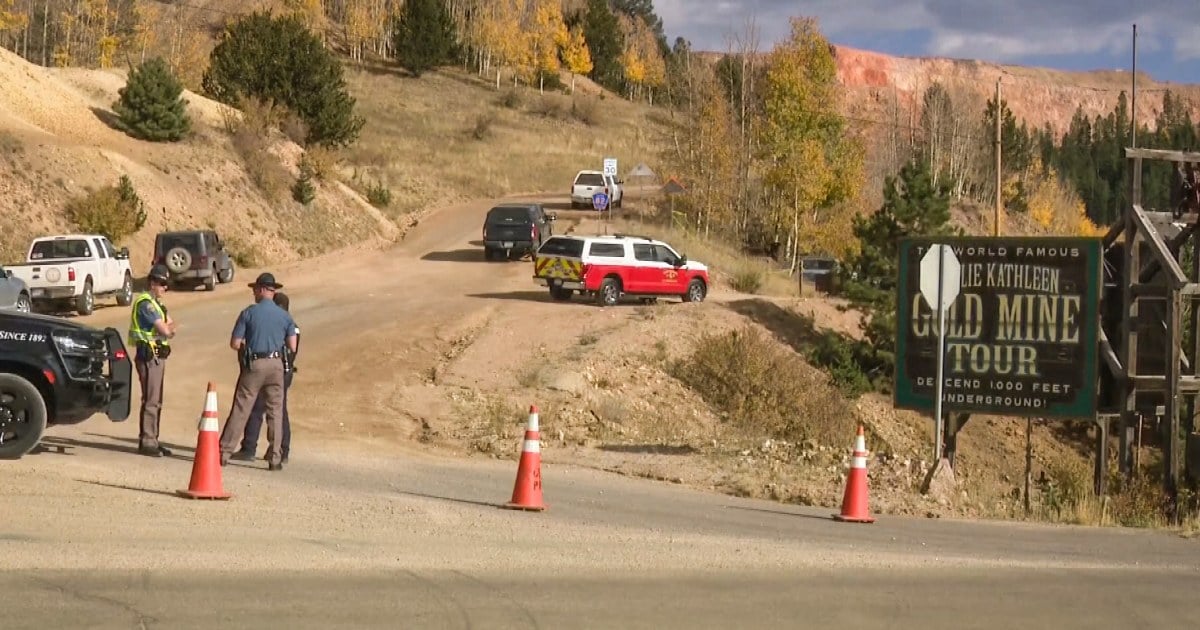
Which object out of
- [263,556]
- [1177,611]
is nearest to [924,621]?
[1177,611]

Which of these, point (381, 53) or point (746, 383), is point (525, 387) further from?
point (381, 53)

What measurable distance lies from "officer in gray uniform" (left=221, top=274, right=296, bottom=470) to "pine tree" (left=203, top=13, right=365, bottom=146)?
53.5 meters

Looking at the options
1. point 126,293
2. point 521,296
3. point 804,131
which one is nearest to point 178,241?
point 126,293

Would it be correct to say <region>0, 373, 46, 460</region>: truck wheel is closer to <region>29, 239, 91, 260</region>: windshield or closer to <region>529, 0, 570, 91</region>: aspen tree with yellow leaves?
<region>29, 239, 91, 260</region>: windshield

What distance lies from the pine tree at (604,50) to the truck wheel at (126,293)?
12418 cm

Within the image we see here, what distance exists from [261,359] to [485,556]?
4.96 meters

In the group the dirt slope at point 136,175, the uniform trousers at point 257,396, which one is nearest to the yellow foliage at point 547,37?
the dirt slope at point 136,175

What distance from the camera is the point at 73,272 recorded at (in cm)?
3338

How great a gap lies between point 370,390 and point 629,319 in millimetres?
9826

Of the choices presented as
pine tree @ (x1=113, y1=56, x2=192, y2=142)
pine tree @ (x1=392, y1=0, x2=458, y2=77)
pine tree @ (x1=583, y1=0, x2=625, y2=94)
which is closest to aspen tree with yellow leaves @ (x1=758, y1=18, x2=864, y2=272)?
pine tree @ (x1=113, y1=56, x2=192, y2=142)

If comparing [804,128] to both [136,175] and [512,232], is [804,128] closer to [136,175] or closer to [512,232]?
[512,232]

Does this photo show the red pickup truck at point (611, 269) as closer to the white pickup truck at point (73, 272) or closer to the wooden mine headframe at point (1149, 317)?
the white pickup truck at point (73, 272)

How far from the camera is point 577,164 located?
101500mm

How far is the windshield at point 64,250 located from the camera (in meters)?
34.8
